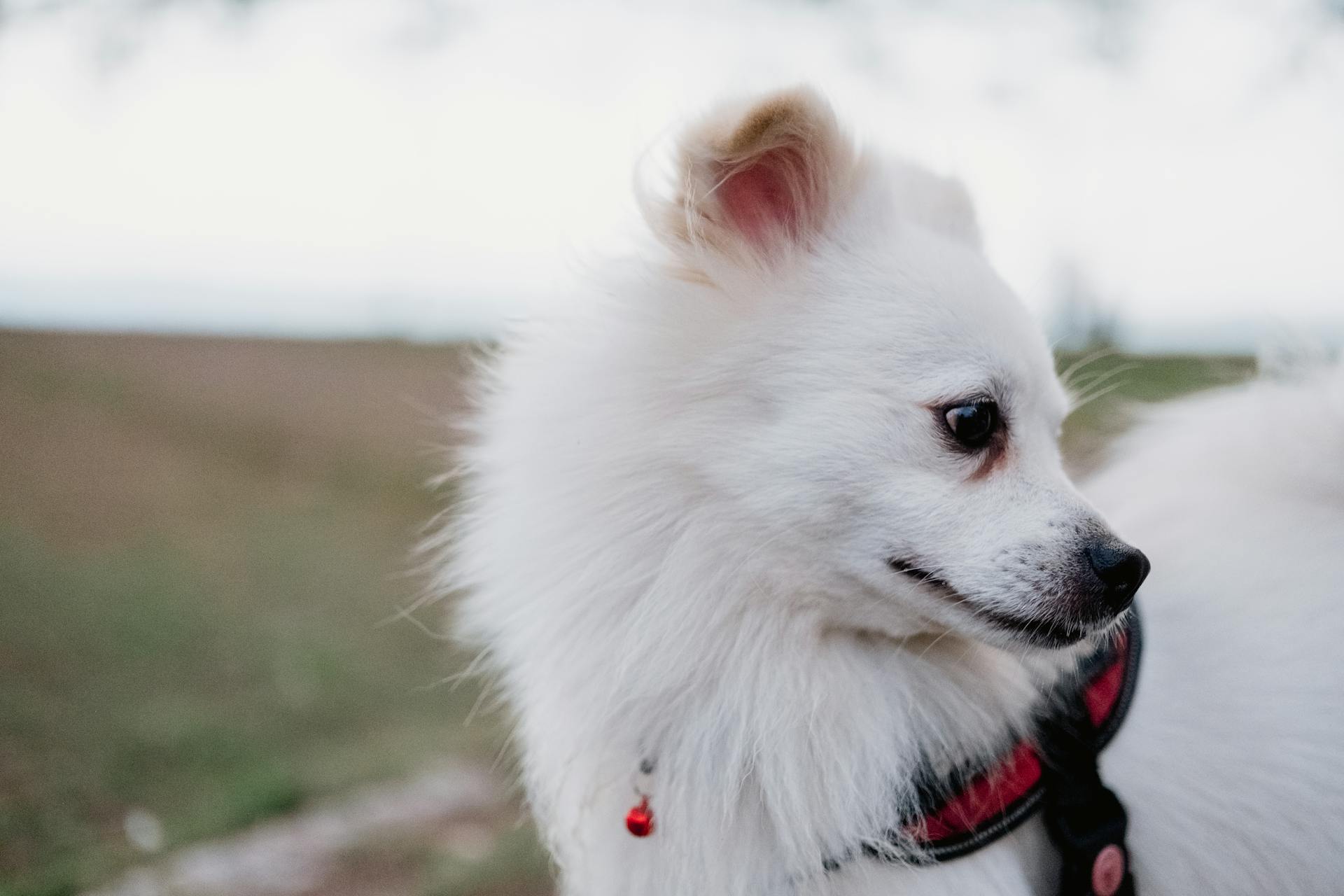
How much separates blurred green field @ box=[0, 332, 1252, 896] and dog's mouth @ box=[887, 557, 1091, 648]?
3.04 ft

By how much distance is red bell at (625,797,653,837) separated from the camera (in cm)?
174

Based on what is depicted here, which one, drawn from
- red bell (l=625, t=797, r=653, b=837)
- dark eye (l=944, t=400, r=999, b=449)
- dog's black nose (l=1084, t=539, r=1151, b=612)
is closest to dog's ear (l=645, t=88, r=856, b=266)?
dark eye (l=944, t=400, r=999, b=449)

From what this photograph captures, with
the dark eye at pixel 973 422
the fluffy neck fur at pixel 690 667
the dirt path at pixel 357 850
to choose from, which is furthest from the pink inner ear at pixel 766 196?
the dirt path at pixel 357 850

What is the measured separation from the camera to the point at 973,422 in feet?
5.65

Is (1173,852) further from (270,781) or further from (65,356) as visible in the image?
(65,356)

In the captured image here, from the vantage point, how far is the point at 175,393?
8945 mm

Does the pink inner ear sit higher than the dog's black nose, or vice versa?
the pink inner ear

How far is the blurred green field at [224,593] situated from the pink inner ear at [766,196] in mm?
952

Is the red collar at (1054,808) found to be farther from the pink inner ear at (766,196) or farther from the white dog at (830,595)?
the pink inner ear at (766,196)

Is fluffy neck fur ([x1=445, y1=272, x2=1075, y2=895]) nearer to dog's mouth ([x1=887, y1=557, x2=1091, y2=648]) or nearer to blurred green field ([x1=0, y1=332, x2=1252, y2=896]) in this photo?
dog's mouth ([x1=887, y1=557, x2=1091, y2=648])

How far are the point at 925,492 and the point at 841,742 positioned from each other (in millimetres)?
511

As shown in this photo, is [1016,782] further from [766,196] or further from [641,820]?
[766,196]

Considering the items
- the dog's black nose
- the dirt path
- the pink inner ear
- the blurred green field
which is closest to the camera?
the dog's black nose

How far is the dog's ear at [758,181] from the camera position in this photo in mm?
1722
